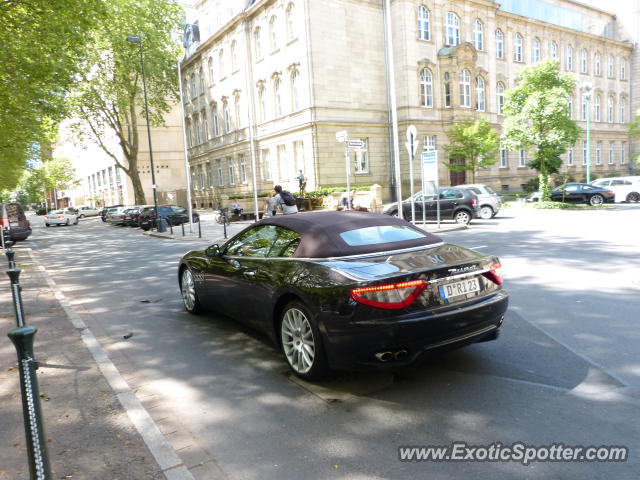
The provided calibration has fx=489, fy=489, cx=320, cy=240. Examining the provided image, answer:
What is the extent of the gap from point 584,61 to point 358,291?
56374 mm

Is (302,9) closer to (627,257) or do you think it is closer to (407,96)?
(407,96)

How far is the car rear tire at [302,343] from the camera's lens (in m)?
4.09

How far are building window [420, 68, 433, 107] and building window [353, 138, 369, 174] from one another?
213 inches

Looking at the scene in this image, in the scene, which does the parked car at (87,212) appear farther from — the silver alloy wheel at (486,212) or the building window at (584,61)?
the building window at (584,61)

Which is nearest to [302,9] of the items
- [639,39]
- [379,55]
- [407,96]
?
[379,55]

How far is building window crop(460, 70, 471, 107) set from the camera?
3762 cm

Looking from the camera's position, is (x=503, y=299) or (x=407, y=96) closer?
(x=503, y=299)

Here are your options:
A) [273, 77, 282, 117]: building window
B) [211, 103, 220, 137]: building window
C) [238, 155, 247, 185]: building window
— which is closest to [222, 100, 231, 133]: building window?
[211, 103, 220, 137]: building window

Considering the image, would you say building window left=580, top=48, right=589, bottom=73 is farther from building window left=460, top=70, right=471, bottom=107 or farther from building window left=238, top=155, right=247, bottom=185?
building window left=238, top=155, right=247, bottom=185

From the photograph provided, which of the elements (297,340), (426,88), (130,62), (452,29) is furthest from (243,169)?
(297,340)

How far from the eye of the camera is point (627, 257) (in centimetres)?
997

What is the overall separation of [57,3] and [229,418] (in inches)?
577

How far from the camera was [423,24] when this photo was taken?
117ft

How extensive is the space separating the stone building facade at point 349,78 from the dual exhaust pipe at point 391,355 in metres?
25.1
